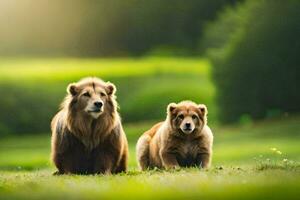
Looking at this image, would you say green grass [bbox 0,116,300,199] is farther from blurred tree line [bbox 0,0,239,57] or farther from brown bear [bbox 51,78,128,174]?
blurred tree line [bbox 0,0,239,57]

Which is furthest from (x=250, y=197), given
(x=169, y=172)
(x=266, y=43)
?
(x=266, y=43)

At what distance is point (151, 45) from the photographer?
91.1 ft

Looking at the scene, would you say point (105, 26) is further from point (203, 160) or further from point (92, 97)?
point (92, 97)

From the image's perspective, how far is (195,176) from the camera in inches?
348

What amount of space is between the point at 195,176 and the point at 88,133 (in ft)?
5.01

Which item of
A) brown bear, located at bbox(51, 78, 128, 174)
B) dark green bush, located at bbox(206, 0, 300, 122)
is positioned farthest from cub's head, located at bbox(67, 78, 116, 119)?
dark green bush, located at bbox(206, 0, 300, 122)

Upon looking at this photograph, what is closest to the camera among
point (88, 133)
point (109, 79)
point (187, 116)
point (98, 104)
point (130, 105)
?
point (98, 104)

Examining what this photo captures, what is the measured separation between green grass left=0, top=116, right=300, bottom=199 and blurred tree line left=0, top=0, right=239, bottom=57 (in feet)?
15.7

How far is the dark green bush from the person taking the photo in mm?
19406

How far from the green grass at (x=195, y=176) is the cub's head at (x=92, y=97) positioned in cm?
69

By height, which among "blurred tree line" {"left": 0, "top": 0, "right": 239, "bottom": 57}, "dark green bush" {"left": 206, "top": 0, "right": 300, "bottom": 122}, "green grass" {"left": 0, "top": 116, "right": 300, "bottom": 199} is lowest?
"green grass" {"left": 0, "top": 116, "right": 300, "bottom": 199}

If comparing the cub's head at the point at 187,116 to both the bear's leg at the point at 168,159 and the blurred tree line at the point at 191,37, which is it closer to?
the bear's leg at the point at 168,159

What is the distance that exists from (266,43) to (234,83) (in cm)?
105

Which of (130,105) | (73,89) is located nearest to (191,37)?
(130,105)
